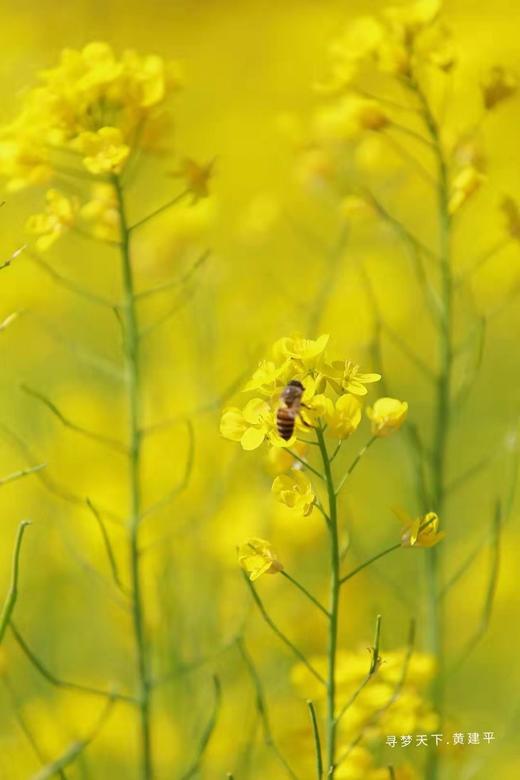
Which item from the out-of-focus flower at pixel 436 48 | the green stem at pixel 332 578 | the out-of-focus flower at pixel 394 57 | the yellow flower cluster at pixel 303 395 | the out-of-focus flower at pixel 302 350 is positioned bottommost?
the green stem at pixel 332 578

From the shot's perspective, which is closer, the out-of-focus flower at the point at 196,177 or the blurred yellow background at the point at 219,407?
the out-of-focus flower at the point at 196,177

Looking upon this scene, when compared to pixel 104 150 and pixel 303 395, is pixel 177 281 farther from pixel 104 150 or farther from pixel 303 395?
pixel 303 395

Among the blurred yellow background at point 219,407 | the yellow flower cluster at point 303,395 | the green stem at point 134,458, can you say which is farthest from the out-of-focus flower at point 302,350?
the blurred yellow background at point 219,407

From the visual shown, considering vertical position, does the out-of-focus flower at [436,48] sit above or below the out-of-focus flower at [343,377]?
above

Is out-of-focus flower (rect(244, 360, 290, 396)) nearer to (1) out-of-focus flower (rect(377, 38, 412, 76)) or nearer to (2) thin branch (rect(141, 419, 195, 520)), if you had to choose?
(2) thin branch (rect(141, 419, 195, 520))

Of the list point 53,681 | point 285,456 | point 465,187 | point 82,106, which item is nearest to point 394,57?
point 465,187

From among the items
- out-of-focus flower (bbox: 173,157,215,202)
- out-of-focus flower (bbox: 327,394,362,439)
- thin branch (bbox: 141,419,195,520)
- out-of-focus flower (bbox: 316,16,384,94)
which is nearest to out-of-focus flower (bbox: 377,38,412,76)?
Answer: out-of-focus flower (bbox: 316,16,384,94)

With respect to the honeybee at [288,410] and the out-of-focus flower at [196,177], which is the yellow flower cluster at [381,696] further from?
the out-of-focus flower at [196,177]
